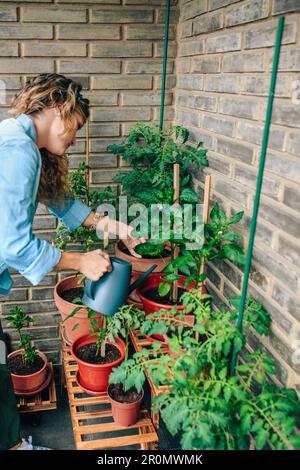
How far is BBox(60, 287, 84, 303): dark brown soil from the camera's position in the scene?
2133mm

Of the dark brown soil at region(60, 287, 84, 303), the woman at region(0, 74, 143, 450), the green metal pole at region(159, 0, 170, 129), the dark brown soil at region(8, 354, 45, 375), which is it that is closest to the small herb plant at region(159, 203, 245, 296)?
the woman at region(0, 74, 143, 450)

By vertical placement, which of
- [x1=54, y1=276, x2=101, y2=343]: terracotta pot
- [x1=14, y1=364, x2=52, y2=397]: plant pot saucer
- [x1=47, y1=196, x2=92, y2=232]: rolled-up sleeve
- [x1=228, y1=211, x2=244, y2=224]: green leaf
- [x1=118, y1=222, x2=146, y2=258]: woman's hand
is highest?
[x1=228, y1=211, x2=244, y2=224]: green leaf

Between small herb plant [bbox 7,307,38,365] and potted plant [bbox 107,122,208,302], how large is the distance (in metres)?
0.61

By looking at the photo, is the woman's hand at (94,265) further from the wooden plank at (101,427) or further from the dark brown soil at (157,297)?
the wooden plank at (101,427)

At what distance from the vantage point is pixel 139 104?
7.32 ft

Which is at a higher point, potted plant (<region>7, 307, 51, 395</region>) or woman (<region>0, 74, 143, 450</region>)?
woman (<region>0, 74, 143, 450</region>)

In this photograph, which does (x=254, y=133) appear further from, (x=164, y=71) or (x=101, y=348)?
(x=101, y=348)

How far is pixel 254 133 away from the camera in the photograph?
1.47 metres

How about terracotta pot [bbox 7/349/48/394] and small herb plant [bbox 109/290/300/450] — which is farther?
terracotta pot [bbox 7/349/48/394]

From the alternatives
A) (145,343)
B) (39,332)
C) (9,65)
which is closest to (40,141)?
(9,65)

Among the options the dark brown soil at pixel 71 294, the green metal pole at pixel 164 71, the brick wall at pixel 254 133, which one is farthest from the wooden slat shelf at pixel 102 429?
the green metal pole at pixel 164 71

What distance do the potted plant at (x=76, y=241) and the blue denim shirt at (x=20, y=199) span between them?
1.60 feet

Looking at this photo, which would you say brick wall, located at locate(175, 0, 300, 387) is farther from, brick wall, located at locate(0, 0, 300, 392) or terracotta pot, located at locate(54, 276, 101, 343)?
terracotta pot, located at locate(54, 276, 101, 343)

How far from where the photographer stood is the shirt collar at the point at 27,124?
1514 millimetres
